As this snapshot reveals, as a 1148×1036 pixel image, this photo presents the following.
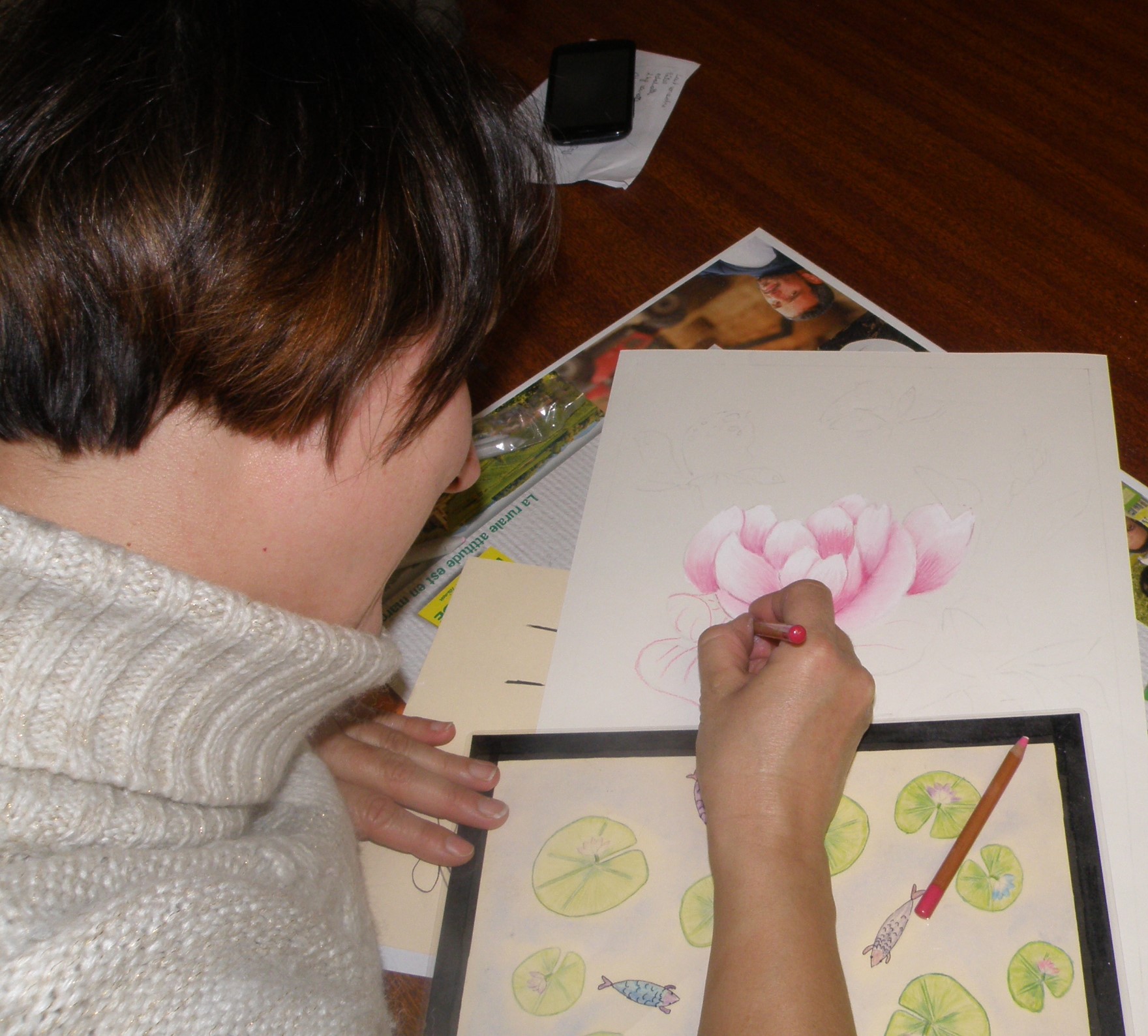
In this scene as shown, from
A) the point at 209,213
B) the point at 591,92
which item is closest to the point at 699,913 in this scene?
the point at 209,213

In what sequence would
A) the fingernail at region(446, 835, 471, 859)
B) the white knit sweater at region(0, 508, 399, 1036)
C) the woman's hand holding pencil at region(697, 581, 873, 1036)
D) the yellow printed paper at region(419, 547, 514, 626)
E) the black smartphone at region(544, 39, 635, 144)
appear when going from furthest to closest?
1. the black smartphone at region(544, 39, 635, 144)
2. the yellow printed paper at region(419, 547, 514, 626)
3. the fingernail at region(446, 835, 471, 859)
4. the woman's hand holding pencil at region(697, 581, 873, 1036)
5. the white knit sweater at region(0, 508, 399, 1036)

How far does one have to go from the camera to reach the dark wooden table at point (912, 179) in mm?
806

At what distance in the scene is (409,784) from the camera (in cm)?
66

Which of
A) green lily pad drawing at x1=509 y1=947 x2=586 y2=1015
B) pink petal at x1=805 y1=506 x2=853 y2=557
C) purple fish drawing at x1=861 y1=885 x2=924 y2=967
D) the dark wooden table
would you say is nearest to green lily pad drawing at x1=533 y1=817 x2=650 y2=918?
green lily pad drawing at x1=509 y1=947 x2=586 y2=1015

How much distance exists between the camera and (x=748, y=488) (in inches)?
28.8

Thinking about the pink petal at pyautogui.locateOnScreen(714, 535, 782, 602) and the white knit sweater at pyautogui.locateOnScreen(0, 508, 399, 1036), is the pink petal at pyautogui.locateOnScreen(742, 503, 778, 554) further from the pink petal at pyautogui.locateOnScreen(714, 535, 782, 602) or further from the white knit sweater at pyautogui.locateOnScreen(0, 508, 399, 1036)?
the white knit sweater at pyautogui.locateOnScreen(0, 508, 399, 1036)

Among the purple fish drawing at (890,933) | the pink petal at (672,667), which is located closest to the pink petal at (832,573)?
the pink petal at (672,667)

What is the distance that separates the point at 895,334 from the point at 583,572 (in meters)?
0.34

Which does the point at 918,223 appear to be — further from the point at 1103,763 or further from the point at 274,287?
the point at 274,287

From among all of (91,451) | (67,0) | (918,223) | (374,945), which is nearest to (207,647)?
(91,451)

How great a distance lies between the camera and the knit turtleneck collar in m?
0.45

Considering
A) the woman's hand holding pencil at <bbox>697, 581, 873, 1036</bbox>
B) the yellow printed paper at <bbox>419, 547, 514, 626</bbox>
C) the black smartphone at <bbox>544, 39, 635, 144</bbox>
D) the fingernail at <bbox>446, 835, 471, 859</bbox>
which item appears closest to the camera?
the woman's hand holding pencil at <bbox>697, 581, 873, 1036</bbox>

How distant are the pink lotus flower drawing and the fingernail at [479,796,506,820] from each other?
0.43 ft

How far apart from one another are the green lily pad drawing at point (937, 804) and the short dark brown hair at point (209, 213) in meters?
0.41
